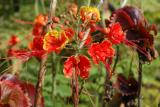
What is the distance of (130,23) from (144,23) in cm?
5

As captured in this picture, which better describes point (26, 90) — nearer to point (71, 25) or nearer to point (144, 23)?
point (71, 25)

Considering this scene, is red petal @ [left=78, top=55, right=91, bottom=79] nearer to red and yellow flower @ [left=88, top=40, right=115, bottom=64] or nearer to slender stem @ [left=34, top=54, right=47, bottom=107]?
red and yellow flower @ [left=88, top=40, right=115, bottom=64]

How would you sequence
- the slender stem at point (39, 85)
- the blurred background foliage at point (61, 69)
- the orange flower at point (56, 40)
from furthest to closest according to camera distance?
the blurred background foliage at point (61, 69) → the slender stem at point (39, 85) → the orange flower at point (56, 40)

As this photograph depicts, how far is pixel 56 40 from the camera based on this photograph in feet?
4.71

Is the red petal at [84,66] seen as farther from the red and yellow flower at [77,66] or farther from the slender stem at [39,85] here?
the slender stem at [39,85]

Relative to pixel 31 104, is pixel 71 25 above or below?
above

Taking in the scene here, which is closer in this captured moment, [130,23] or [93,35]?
[93,35]

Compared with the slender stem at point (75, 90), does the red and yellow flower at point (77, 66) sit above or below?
above

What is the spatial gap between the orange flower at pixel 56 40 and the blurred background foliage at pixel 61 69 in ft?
0.33

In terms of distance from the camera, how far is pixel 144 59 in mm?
1791

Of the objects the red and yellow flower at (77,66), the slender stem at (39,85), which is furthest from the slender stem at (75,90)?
the slender stem at (39,85)

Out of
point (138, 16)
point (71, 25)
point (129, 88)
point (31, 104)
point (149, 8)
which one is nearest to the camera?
point (71, 25)

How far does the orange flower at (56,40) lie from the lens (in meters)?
1.41

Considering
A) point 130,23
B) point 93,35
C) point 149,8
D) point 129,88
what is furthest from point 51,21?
point 149,8
